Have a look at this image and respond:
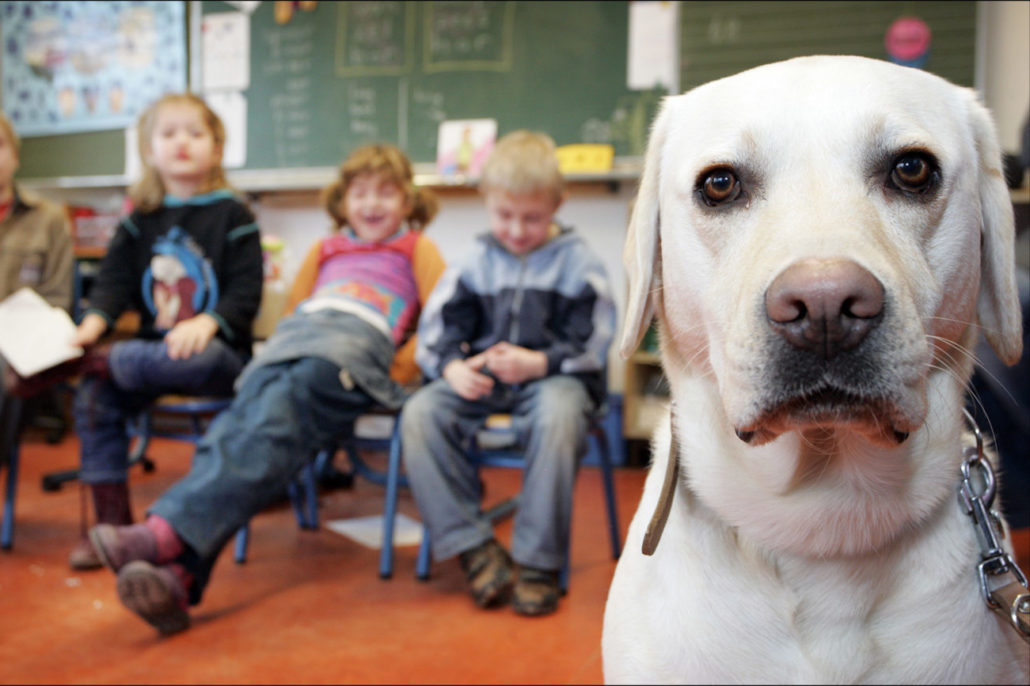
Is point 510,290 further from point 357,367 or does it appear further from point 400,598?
point 400,598

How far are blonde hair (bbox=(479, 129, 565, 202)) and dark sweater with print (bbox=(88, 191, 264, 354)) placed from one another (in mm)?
737

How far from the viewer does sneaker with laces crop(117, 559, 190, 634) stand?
157 centimetres

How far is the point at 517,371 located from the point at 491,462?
0.89ft

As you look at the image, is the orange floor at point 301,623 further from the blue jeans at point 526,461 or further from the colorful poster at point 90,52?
the colorful poster at point 90,52

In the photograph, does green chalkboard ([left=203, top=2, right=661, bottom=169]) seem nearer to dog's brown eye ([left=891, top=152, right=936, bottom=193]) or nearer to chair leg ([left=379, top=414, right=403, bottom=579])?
dog's brown eye ([left=891, top=152, right=936, bottom=193])

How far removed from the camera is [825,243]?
1.97 ft

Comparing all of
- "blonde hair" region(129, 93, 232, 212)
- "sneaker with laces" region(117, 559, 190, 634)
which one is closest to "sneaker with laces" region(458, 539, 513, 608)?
"sneaker with laces" region(117, 559, 190, 634)

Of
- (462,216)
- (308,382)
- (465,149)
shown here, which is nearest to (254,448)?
(308,382)

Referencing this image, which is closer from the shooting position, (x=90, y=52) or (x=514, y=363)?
(x=90, y=52)

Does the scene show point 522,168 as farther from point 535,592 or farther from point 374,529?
point 374,529

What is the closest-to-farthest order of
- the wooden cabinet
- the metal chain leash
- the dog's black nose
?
the dog's black nose < the metal chain leash < the wooden cabinet

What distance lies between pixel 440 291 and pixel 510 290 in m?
0.20

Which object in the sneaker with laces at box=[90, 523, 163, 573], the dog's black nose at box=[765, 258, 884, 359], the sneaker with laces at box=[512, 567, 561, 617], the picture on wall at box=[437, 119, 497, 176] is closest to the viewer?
the dog's black nose at box=[765, 258, 884, 359]

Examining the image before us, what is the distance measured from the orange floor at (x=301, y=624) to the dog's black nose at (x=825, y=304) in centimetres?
49
